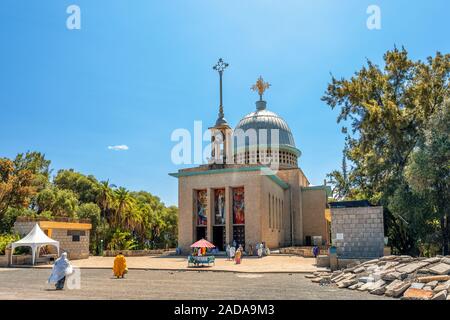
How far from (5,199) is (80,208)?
40.8 ft

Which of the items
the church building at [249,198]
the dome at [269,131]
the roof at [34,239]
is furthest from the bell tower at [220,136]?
the roof at [34,239]

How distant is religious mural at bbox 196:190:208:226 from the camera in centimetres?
4288

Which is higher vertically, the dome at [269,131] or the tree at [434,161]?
the dome at [269,131]

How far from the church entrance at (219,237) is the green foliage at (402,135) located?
15.6 meters

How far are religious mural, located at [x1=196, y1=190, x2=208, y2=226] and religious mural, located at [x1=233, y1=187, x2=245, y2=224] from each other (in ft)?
10.8

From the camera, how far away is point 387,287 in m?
13.0

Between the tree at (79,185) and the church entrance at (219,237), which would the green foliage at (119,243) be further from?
the tree at (79,185)

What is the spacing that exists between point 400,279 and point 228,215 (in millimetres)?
27047

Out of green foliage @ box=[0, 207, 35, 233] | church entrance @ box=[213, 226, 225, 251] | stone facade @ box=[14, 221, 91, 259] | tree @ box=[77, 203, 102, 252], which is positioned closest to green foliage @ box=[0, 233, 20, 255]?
stone facade @ box=[14, 221, 91, 259]

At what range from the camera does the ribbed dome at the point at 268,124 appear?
5775 cm

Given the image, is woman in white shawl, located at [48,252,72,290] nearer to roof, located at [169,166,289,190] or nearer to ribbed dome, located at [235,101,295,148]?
roof, located at [169,166,289,190]
